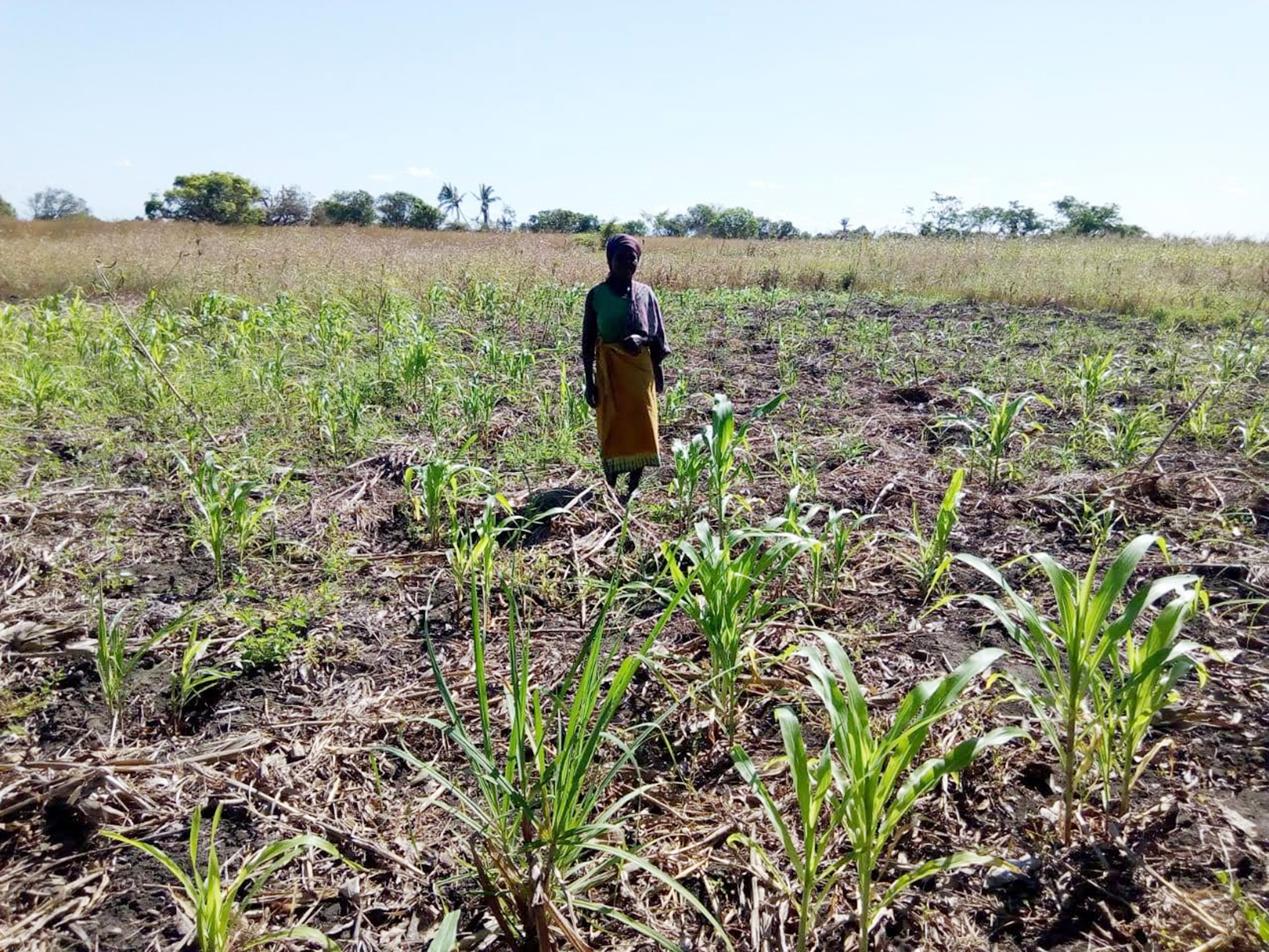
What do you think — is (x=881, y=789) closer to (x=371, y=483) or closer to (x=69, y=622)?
(x=69, y=622)

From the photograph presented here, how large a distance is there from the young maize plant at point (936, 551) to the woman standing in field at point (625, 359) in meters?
1.41

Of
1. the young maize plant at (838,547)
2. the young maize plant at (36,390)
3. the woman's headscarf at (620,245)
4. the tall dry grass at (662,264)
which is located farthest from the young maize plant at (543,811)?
the tall dry grass at (662,264)

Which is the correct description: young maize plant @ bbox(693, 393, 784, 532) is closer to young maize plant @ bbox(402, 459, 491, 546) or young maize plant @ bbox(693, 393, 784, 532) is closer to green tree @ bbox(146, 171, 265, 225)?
young maize plant @ bbox(402, 459, 491, 546)

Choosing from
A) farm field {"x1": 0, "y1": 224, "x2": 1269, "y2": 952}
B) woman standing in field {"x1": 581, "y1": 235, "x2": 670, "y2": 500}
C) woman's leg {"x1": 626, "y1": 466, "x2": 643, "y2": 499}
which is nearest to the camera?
farm field {"x1": 0, "y1": 224, "x2": 1269, "y2": 952}

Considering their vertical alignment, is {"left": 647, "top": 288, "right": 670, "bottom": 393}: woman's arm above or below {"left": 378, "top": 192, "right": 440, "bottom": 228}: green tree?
below

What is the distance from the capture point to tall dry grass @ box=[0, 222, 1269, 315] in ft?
36.6

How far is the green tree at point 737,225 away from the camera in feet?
100

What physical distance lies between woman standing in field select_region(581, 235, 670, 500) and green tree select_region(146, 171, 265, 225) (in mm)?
36994

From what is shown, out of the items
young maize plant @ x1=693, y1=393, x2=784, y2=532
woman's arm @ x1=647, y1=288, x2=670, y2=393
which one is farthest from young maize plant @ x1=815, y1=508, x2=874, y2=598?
woman's arm @ x1=647, y1=288, x2=670, y2=393

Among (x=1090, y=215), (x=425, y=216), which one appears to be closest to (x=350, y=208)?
(x=425, y=216)

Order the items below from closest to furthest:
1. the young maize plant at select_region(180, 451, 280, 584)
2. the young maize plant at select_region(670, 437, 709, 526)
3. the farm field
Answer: the farm field < the young maize plant at select_region(180, 451, 280, 584) < the young maize plant at select_region(670, 437, 709, 526)

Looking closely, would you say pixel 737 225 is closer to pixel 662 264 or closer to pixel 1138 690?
pixel 662 264

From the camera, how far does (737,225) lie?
109ft

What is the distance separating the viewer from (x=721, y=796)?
5.98 feet
